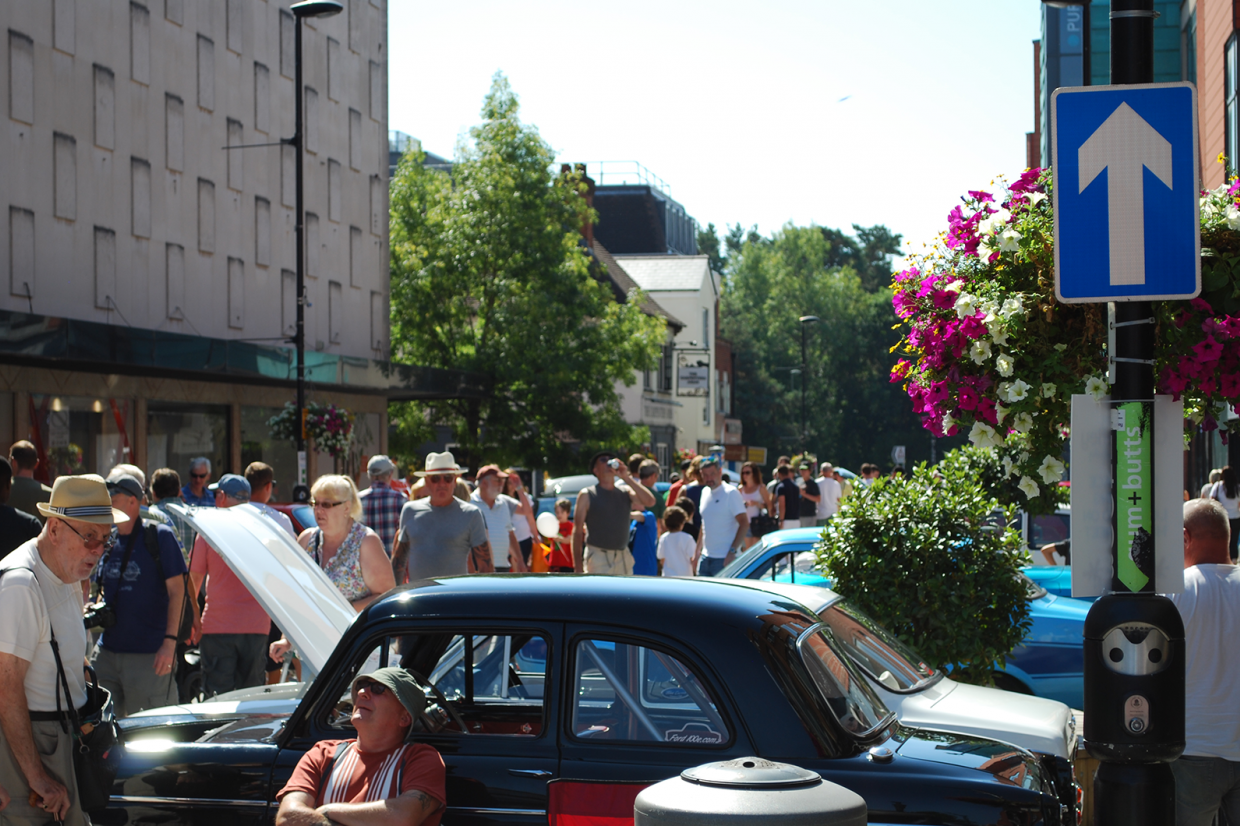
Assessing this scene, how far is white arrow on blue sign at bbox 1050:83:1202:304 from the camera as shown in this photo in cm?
398

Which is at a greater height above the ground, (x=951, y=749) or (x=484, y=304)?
(x=484, y=304)

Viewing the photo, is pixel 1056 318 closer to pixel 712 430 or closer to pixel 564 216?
pixel 564 216

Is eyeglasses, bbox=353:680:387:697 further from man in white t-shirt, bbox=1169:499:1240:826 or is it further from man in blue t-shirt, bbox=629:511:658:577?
man in blue t-shirt, bbox=629:511:658:577

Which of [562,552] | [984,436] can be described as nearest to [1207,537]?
[984,436]

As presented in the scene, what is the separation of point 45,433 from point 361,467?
33.5 ft

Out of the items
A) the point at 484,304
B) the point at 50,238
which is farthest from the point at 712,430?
the point at 50,238

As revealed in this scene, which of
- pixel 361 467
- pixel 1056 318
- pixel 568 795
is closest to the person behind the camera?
pixel 568 795

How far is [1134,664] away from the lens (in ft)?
12.4

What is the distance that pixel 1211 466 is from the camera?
Result: 24.2 m

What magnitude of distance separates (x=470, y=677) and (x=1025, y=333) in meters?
2.45

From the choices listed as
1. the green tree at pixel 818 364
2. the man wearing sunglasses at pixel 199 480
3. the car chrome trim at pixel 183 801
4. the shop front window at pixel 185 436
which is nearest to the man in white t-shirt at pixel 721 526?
the man wearing sunglasses at pixel 199 480

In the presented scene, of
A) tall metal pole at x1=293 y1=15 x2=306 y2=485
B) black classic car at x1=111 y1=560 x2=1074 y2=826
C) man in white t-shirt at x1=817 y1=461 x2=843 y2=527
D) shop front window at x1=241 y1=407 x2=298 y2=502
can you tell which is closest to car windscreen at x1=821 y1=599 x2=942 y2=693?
black classic car at x1=111 y1=560 x2=1074 y2=826

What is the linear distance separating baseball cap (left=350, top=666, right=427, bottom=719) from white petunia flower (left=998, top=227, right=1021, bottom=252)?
2717 mm

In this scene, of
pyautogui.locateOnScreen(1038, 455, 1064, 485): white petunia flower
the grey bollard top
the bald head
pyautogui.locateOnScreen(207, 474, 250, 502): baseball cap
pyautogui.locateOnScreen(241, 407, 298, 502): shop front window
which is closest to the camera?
the grey bollard top
